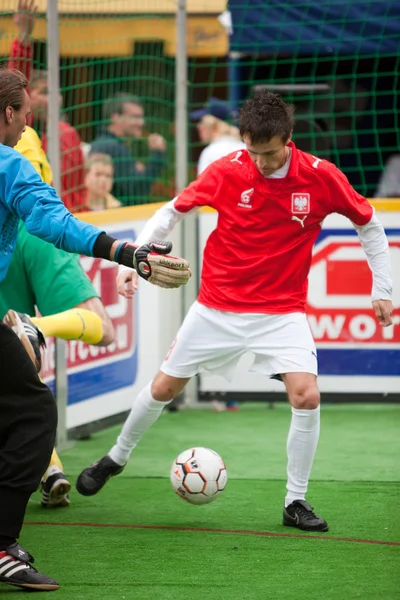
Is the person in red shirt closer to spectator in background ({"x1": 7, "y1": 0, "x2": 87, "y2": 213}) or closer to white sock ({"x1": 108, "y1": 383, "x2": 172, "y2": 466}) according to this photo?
white sock ({"x1": 108, "y1": 383, "x2": 172, "y2": 466})

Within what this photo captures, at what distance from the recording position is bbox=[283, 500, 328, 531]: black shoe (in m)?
5.06

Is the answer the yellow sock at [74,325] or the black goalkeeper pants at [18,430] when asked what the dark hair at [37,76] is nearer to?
the yellow sock at [74,325]

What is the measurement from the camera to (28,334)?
4.52m

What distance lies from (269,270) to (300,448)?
2.73 ft

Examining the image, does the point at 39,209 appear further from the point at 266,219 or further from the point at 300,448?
the point at 300,448

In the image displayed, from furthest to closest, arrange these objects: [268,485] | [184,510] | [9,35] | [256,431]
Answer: [256,431], [9,35], [268,485], [184,510]

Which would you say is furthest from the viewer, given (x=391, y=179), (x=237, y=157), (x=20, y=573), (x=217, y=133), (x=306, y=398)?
(x=391, y=179)

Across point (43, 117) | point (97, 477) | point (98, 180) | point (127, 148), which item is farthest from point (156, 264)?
point (127, 148)

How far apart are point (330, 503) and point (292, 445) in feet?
1.88

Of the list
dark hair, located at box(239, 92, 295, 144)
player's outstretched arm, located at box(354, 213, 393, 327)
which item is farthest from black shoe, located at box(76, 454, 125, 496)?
dark hair, located at box(239, 92, 295, 144)

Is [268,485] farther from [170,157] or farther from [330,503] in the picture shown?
[170,157]

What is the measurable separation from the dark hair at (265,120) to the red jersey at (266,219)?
0.71 feet

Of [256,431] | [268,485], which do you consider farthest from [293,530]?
[256,431]

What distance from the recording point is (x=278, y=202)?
5230mm
